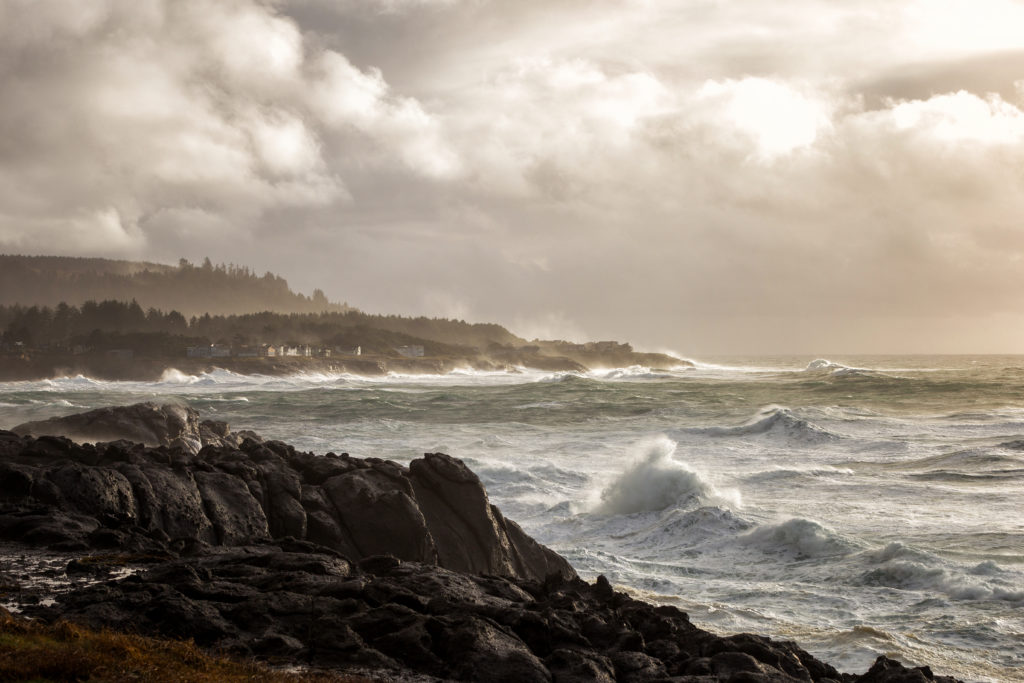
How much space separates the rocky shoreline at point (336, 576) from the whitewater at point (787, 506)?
3.22m

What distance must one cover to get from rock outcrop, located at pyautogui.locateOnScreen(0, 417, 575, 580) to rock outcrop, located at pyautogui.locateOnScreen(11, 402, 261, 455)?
12.4m

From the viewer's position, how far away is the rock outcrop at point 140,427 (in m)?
32.4

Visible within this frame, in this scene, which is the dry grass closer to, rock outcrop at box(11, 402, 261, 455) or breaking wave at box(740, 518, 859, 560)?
breaking wave at box(740, 518, 859, 560)

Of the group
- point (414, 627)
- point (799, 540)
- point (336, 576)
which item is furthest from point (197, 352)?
point (414, 627)

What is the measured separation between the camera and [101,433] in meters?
32.7

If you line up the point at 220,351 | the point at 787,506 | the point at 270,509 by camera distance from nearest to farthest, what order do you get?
the point at 270,509, the point at 787,506, the point at 220,351

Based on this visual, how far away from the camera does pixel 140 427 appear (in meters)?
32.8

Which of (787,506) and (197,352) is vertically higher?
(197,352)

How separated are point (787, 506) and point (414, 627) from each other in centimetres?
1872

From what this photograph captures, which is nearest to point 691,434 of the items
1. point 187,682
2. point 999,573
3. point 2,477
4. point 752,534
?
point 752,534

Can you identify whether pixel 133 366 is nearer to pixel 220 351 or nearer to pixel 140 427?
pixel 220 351

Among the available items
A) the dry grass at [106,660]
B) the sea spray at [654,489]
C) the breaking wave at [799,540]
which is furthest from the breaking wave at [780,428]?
the dry grass at [106,660]

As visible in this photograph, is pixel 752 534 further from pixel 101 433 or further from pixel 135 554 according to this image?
pixel 101 433

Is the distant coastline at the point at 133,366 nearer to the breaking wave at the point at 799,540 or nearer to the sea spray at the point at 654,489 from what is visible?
the sea spray at the point at 654,489
